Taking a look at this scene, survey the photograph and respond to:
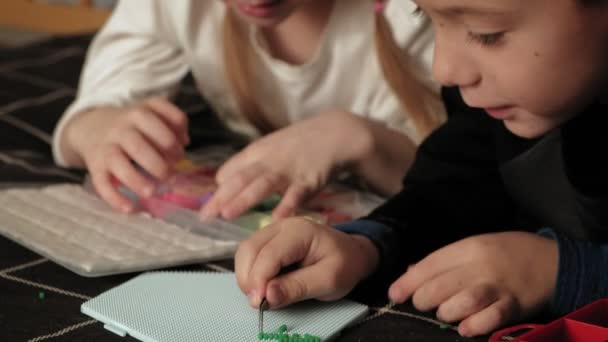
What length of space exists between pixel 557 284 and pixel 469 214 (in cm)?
13

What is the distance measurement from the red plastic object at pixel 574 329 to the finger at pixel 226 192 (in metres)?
0.29

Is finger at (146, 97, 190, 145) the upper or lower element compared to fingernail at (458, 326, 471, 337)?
upper

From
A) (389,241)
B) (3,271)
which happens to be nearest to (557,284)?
(389,241)

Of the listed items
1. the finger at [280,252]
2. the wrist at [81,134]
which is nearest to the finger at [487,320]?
the finger at [280,252]

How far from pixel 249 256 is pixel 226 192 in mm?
192

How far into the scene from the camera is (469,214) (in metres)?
0.64

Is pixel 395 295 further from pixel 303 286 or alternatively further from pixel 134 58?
pixel 134 58

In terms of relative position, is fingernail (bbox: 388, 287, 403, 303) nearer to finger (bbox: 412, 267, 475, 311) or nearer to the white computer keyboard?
finger (bbox: 412, 267, 475, 311)

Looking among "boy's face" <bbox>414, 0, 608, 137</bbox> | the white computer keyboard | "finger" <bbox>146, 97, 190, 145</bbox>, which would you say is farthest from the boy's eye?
"finger" <bbox>146, 97, 190, 145</bbox>

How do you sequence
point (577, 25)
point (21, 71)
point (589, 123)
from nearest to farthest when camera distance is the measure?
1. point (577, 25)
2. point (589, 123)
3. point (21, 71)

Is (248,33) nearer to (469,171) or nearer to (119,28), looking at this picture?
(119,28)

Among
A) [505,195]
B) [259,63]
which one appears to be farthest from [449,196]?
[259,63]

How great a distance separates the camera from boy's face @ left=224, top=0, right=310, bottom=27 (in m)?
0.78

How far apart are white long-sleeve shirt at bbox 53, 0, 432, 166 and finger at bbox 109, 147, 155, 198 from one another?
0.50 feet
